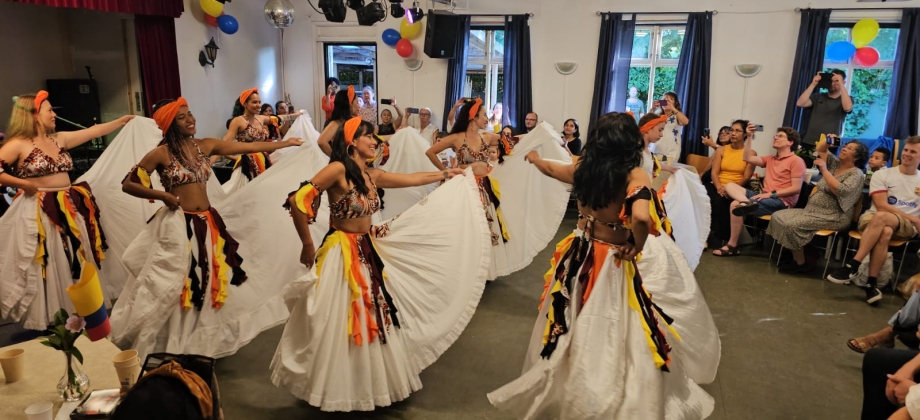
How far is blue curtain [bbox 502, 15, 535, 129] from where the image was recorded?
8.97 metres

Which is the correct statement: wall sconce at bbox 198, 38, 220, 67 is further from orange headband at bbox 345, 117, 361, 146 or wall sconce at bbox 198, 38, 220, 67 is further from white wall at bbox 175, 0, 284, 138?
orange headband at bbox 345, 117, 361, 146

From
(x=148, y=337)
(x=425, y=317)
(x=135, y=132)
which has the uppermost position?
(x=135, y=132)

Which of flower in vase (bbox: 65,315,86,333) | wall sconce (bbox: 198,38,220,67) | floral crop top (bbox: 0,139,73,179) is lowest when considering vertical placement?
flower in vase (bbox: 65,315,86,333)

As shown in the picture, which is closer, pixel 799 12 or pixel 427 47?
pixel 799 12

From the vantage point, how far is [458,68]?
9.37 m

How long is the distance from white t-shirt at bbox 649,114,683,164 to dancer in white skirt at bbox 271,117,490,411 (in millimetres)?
5122

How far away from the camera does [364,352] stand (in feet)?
8.70

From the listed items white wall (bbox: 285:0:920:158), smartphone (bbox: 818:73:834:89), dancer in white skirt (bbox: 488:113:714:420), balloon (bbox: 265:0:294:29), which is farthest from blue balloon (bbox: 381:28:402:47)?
dancer in white skirt (bbox: 488:113:714:420)

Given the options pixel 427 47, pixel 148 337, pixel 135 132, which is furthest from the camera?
pixel 427 47

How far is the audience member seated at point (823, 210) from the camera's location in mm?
5113

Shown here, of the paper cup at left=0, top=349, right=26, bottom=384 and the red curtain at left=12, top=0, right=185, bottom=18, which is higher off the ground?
the red curtain at left=12, top=0, right=185, bottom=18

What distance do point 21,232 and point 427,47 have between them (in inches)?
247

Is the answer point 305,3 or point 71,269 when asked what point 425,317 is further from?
point 305,3

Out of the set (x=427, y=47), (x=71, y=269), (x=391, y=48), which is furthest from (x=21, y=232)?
(x=391, y=48)
